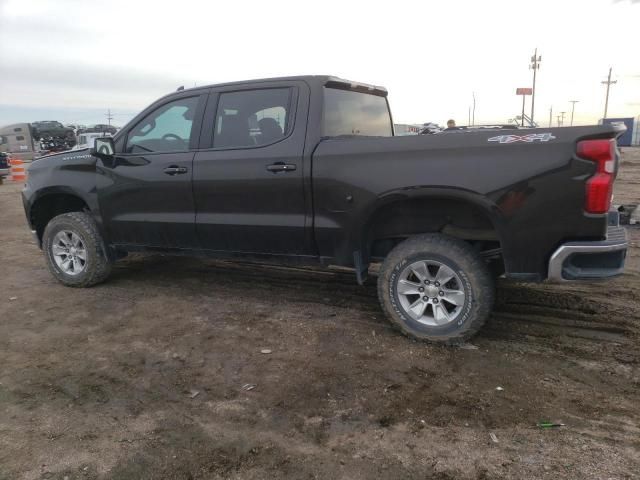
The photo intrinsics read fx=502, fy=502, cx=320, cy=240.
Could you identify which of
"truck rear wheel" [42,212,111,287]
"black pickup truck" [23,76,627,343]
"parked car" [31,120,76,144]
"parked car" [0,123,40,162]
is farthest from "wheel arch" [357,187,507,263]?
"parked car" [0,123,40,162]

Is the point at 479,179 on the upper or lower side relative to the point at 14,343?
upper

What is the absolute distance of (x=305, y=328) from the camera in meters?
4.11

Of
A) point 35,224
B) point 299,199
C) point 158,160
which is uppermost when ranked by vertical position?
point 158,160

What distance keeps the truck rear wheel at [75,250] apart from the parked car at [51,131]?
32.7 m

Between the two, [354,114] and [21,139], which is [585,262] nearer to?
[354,114]

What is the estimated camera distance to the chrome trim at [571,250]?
123 inches

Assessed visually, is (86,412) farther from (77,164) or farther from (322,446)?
(77,164)

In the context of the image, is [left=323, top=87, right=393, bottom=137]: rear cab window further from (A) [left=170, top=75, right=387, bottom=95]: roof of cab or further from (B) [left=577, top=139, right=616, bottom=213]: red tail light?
(B) [left=577, top=139, right=616, bottom=213]: red tail light

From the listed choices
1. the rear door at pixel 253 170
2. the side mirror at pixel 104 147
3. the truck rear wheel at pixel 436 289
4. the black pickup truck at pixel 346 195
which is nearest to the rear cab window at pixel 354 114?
the black pickup truck at pixel 346 195

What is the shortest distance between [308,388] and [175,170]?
240 centimetres

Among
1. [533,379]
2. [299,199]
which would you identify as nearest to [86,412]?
[299,199]

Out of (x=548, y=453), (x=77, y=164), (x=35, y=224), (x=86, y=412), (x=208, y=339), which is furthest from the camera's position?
(x=35, y=224)

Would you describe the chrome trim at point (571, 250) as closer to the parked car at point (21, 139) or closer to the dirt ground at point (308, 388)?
the dirt ground at point (308, 388)

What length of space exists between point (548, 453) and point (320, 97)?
2.94 m
